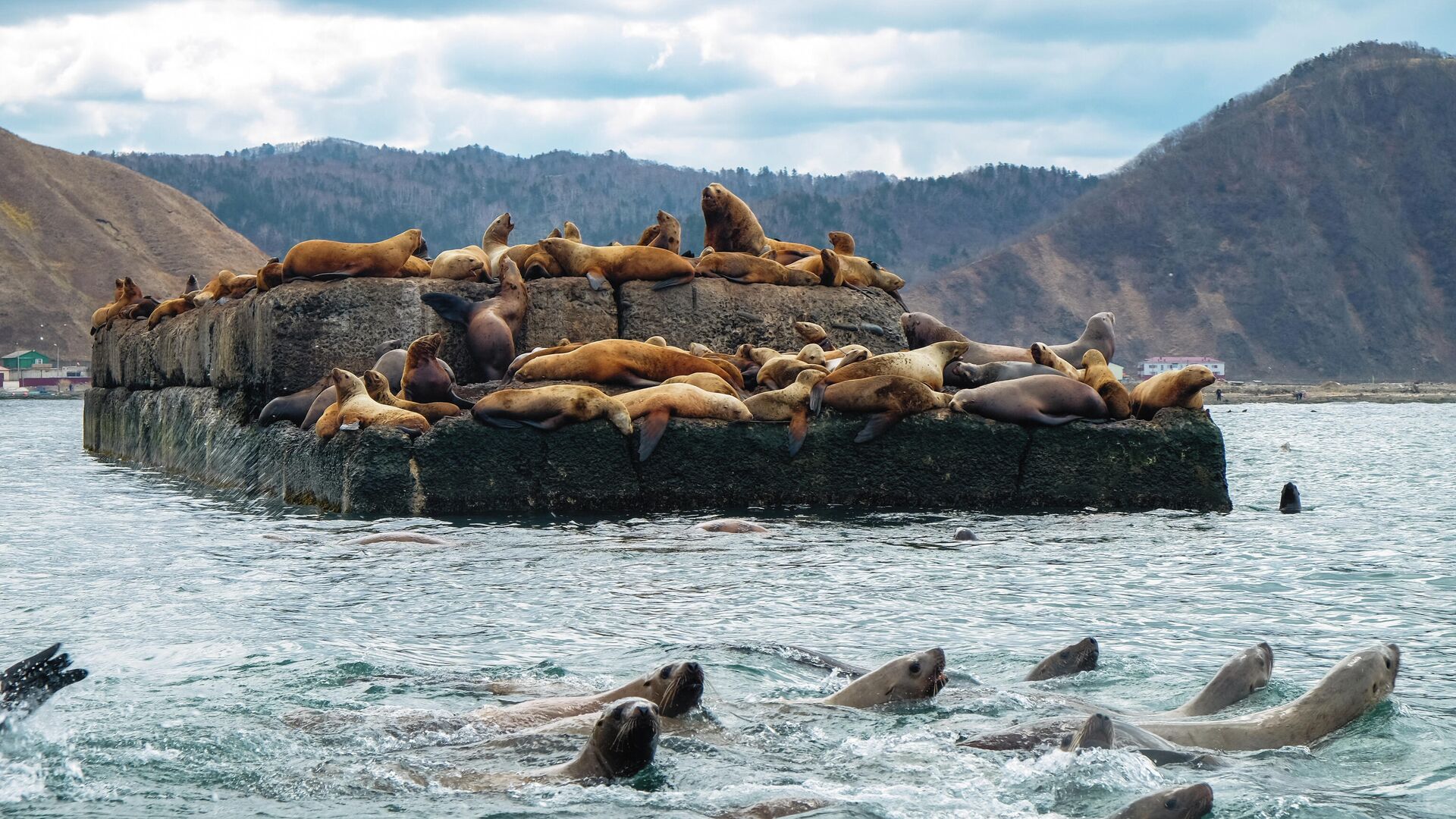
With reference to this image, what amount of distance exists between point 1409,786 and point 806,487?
7469 millimetres

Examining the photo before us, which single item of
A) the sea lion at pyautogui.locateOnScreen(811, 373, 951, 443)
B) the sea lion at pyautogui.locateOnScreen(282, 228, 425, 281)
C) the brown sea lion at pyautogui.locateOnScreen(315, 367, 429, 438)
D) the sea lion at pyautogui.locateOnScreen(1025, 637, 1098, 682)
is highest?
the sea lion at pyautogui.locateOnScreen(282, 228, 425, 281)

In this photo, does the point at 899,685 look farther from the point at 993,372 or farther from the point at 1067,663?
the point at 993,372

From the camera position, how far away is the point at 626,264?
14.7 metres

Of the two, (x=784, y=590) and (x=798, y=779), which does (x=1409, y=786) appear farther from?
(x=784, y=590)

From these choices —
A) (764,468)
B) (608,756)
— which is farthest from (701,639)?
(764,468)

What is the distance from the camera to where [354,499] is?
36.7 ft

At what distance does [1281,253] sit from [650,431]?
416 feet

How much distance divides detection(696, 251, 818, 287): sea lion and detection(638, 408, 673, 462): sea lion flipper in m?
4.12

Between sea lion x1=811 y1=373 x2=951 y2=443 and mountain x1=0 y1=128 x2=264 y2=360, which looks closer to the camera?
sea lion x1=811 y1=373 x2=951 y2=443

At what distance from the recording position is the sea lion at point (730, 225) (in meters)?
16.3

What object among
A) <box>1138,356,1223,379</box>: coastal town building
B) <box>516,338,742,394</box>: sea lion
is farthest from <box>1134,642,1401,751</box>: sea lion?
<box>1138,356,1223,379</box>: coastal town building

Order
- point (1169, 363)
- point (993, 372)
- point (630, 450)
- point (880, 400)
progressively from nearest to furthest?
1. point (630, 450)
2. point (880, 400)
3. point (993, 372)
4. point (1169, 363)

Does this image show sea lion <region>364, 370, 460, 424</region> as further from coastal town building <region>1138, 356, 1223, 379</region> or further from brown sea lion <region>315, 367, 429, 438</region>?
coastal town building <region>1138, 356, 1223, 379</region>

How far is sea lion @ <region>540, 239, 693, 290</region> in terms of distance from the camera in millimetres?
14656
